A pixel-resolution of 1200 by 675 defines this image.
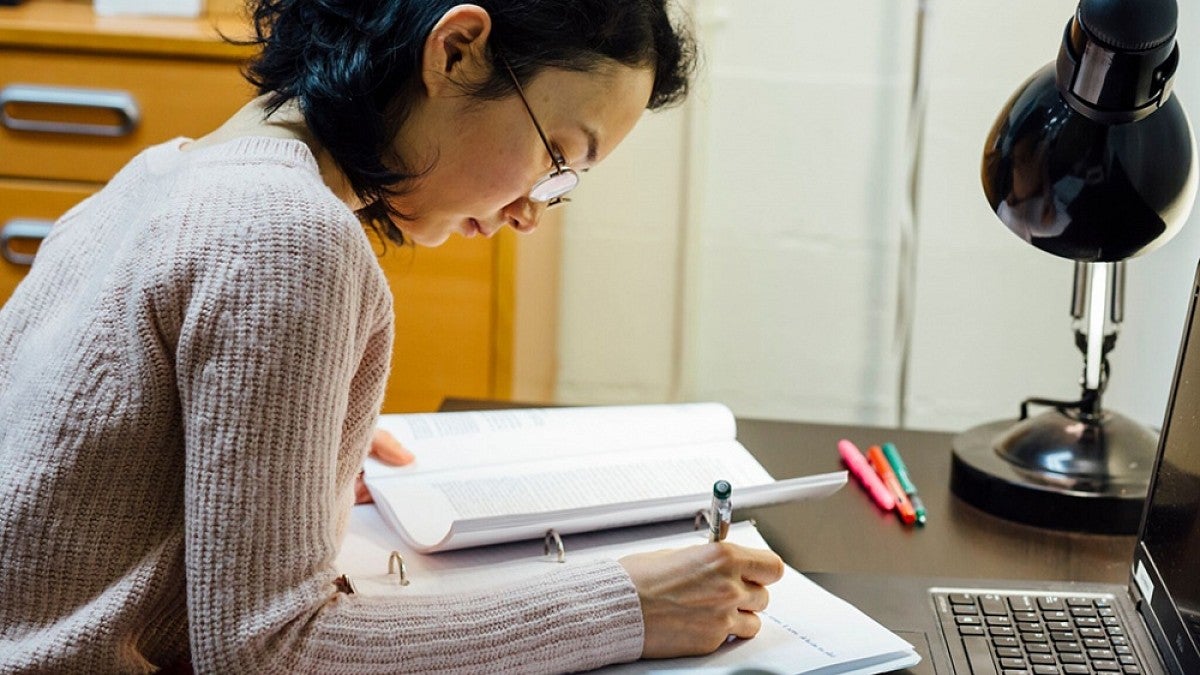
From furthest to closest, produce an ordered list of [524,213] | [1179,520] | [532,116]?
1. [524,213]
2. [532,116]
3. [1179,520]

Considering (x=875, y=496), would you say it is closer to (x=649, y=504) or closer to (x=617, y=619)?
(x=649, y=504)

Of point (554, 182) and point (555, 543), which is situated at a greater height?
point (554, 182)

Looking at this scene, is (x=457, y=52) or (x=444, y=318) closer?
(x=457, y=52)

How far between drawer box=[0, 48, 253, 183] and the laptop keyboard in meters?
1.39

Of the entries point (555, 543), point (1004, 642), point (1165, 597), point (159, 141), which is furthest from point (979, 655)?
point (159, 141)

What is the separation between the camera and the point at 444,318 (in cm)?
213

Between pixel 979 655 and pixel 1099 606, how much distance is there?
4.9 inches

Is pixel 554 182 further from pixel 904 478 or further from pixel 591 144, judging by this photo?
pixel 904 478

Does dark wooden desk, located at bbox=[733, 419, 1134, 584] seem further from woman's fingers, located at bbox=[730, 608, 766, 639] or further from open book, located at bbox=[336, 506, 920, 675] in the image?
woman's fingers, located at bbox=[730, 608, 766, 639]

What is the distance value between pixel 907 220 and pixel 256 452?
1702 millimetres

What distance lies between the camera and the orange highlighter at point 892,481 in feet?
3.98

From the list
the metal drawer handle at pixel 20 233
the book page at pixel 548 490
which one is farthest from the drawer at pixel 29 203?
the book page at pixel 548 490

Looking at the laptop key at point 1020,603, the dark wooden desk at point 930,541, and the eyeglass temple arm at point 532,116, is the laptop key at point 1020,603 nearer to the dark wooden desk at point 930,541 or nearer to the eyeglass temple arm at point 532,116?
the dark wooden desk at point 930,541

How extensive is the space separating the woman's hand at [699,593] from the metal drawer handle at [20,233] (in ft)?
4.71
